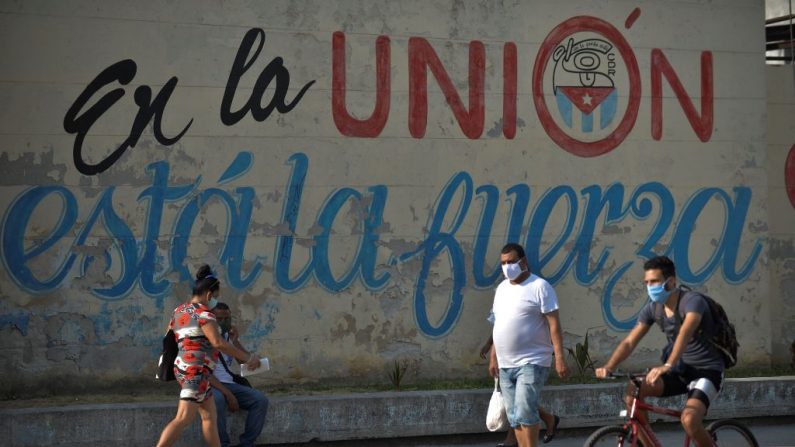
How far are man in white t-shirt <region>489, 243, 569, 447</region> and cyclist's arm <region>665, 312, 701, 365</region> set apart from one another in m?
1.20

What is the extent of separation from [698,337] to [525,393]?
1488 millimetres

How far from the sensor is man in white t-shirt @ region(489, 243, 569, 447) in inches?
325

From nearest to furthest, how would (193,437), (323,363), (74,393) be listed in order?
(193,437)
(74,393)
(323,363)

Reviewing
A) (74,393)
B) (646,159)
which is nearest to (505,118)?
(646,159)

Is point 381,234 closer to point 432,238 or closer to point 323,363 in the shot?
point 432,238

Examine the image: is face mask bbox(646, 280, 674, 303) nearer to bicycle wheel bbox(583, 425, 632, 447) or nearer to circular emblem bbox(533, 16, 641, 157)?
bicycle wheel bbox(583, 425, 632, 447)

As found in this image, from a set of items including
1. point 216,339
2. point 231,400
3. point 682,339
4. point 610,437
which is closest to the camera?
point 682,339

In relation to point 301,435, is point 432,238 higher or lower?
higher

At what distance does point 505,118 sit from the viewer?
1217 cm

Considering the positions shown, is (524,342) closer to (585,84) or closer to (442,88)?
(442,88)

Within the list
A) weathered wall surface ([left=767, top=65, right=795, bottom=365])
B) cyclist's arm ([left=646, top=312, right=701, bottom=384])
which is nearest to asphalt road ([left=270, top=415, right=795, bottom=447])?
weathered wall surface ([left=767, top=65, right=795, bottom=365])

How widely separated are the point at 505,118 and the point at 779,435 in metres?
4.34

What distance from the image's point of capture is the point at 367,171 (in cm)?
1165

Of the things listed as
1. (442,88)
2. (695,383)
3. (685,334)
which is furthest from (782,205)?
(685,334)
